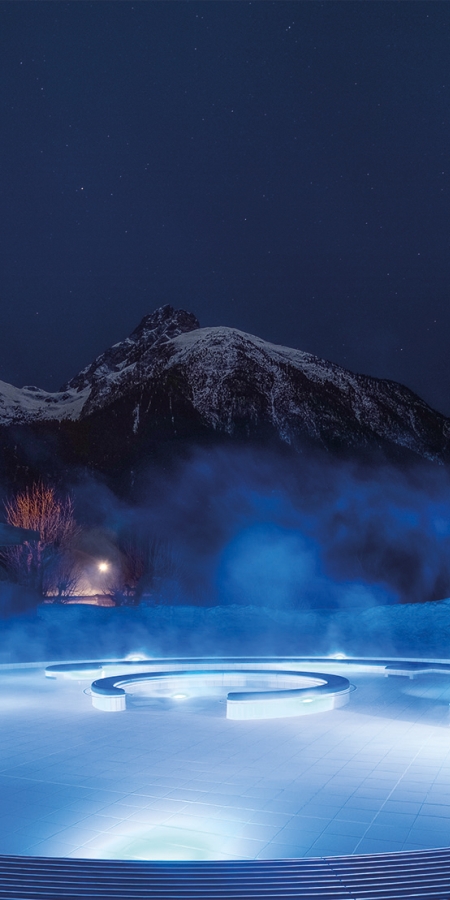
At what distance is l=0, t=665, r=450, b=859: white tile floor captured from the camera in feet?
14.4

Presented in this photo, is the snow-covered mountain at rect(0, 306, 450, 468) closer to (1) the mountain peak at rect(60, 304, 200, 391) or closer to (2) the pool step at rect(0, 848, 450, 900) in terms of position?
(1) the mountain peak at rect(60, 304, 200, 391)

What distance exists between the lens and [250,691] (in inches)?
435

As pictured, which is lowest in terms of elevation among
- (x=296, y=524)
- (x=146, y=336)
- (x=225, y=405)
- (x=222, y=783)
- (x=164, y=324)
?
(x=222, y=783)

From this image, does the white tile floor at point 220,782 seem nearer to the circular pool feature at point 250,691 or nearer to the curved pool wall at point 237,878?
the circular pool feature at point 250,691

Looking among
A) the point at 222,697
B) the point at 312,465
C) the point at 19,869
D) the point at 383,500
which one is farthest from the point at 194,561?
the point at 19,869

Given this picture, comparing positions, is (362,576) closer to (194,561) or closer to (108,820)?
(194,561)

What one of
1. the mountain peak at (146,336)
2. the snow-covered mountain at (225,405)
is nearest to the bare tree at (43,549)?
the snow-covered mountain at (225,405)

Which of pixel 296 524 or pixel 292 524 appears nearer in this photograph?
pixel 296 524

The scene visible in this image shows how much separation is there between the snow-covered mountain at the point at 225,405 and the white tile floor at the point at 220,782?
2839 inches

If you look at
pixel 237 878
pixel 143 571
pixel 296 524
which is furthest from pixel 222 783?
pixel 296 524

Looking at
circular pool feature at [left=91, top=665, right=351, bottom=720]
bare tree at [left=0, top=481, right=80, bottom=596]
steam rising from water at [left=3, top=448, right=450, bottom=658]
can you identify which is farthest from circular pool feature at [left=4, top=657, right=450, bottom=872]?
steam rising from water at [left=3, top=448, right=450, bottom=658]

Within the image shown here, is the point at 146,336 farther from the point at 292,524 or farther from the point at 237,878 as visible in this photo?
the point at 237,878

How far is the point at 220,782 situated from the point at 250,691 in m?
5.33

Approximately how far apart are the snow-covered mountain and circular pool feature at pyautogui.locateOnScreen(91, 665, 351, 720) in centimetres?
6844
